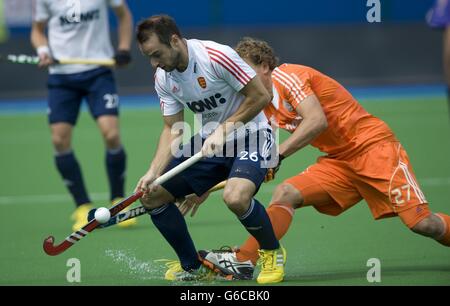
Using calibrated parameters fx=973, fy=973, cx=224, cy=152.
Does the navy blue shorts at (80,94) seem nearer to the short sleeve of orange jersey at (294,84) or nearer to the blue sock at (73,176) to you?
the blue sock at (73,176)

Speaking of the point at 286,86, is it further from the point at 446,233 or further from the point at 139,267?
the point at 139,267

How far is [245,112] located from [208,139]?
0.23 metres

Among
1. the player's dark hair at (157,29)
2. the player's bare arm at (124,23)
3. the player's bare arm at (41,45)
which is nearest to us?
the player's dark hair at (157,29)

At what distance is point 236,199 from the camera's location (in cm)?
475

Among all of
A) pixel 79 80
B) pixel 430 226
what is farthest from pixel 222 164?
pixel 79 80

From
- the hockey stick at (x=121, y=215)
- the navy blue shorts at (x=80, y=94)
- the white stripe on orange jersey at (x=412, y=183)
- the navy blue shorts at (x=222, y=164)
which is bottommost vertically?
the hockey stick at (x=121, y=215)

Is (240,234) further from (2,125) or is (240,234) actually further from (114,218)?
(2,125)

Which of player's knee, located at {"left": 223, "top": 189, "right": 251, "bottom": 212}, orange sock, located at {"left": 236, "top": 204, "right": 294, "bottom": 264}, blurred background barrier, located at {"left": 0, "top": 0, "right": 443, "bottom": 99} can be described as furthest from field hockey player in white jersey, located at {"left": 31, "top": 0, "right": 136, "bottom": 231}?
blurred background barrier, located at {"left": 0, "top": 0, "right": 443, "bottom": 99}

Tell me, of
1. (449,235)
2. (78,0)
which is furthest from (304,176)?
(78,0)

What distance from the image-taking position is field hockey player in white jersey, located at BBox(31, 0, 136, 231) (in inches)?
277

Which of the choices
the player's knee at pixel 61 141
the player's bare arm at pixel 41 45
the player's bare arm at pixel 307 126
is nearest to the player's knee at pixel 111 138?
the player's knee at pixel 61 141

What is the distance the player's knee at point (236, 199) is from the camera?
475cm

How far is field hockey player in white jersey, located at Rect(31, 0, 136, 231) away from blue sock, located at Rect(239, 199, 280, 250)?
2.06m

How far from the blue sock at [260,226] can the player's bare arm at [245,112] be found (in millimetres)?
353
